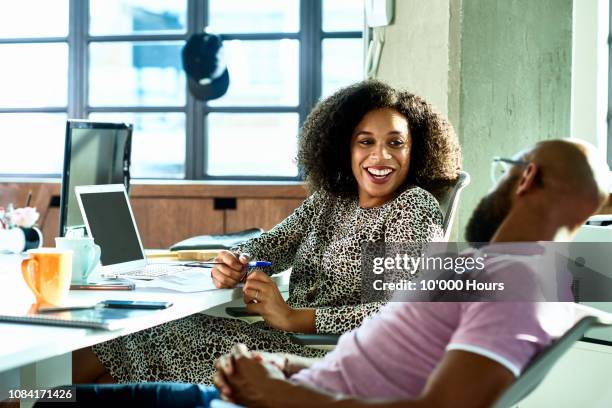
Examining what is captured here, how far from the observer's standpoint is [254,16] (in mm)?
5445

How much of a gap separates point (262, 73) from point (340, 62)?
1.65 feet

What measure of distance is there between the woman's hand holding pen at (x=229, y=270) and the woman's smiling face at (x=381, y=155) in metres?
0.40

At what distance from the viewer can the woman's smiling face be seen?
7.68 feet

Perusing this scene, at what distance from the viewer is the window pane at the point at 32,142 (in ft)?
18.6

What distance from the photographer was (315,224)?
253 centimetres

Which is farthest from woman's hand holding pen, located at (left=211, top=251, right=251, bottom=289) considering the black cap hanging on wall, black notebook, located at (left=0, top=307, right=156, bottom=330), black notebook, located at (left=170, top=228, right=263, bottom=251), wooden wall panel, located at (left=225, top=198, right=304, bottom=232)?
the black cap hanging on wall

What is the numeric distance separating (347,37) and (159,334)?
3.44 meters

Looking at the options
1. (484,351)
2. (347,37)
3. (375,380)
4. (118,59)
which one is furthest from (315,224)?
(118,59)

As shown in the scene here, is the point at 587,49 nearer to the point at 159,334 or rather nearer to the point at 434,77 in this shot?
the point at 434,77

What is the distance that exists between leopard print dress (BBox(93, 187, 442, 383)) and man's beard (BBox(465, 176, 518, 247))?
0.95 metres

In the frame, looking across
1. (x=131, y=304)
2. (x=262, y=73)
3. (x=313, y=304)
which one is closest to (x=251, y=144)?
(x=262, y=73)

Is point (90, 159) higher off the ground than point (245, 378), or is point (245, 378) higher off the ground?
point (90, 159)

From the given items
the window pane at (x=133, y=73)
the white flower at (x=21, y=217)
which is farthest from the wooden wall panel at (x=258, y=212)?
the white flower at (x=21, y=217)

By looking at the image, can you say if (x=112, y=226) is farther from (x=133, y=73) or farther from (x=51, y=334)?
(x=133, y=73)
